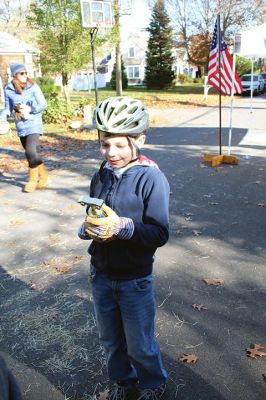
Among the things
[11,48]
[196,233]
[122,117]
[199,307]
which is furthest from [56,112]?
[11,48]

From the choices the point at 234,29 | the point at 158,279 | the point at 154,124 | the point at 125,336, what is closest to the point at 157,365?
the point at 125,336

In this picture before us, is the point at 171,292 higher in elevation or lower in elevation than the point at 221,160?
lower

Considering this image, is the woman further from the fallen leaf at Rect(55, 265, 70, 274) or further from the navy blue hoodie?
the navy blue hoodie

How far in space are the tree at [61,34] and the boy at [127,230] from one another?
17.1 m

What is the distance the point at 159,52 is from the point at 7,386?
40661mm

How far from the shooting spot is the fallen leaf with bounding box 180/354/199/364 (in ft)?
9.12

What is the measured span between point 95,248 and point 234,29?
3736 cm

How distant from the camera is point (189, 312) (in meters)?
3.33

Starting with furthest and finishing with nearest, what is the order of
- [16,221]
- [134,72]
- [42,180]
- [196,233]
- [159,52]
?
1. [134,72]
2. [159,52]
3. [42,180]
4. [16,221]
5. [196,233]

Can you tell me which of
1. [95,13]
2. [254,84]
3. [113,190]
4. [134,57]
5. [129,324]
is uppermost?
[134,57]

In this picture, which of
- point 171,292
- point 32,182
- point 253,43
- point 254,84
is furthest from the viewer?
point 254,84

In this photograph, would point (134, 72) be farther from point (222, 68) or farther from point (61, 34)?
point (222, 68)

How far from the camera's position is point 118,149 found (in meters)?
1.96

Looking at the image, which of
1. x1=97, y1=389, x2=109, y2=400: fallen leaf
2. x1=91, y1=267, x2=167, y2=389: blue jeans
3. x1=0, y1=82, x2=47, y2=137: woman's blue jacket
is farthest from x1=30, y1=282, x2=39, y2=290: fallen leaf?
x1=0, y1=82, x2=47, y2=137: woman's blue jacket
